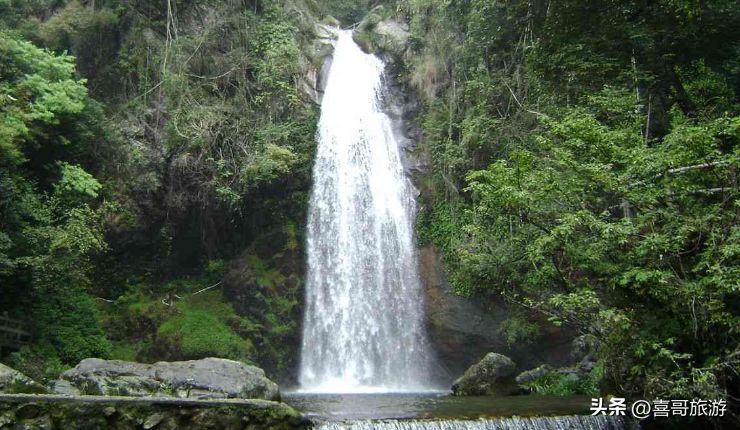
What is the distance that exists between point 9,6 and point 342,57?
1092cm

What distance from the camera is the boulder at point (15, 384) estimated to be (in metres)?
6.54

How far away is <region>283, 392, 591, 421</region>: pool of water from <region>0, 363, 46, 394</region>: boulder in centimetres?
367

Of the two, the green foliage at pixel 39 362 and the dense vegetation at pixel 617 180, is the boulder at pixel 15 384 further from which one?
the dense vegetation at pixel 617 180

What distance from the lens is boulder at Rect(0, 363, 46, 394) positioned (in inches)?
257

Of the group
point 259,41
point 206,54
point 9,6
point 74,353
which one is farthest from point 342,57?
point 74,353

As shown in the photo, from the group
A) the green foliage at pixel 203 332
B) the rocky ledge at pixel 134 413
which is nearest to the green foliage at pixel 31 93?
the green foliage at pixel 203 332

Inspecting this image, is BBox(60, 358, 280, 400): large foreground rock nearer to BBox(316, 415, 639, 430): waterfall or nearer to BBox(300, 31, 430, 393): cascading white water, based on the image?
BBox(316, 415, 639, 430): waterfall

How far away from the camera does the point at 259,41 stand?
60.2ft

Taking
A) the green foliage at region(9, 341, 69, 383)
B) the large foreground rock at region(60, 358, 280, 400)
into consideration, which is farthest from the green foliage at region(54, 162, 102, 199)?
the large foreground rock at region(60, 358, 280, 400)

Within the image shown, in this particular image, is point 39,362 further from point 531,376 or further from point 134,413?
point 531,376

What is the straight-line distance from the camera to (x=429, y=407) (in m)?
9.88

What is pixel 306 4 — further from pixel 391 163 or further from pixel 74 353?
pixel 74 353

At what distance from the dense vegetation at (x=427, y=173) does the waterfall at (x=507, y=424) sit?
28.5 inches

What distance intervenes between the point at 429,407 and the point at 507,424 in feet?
7.05
